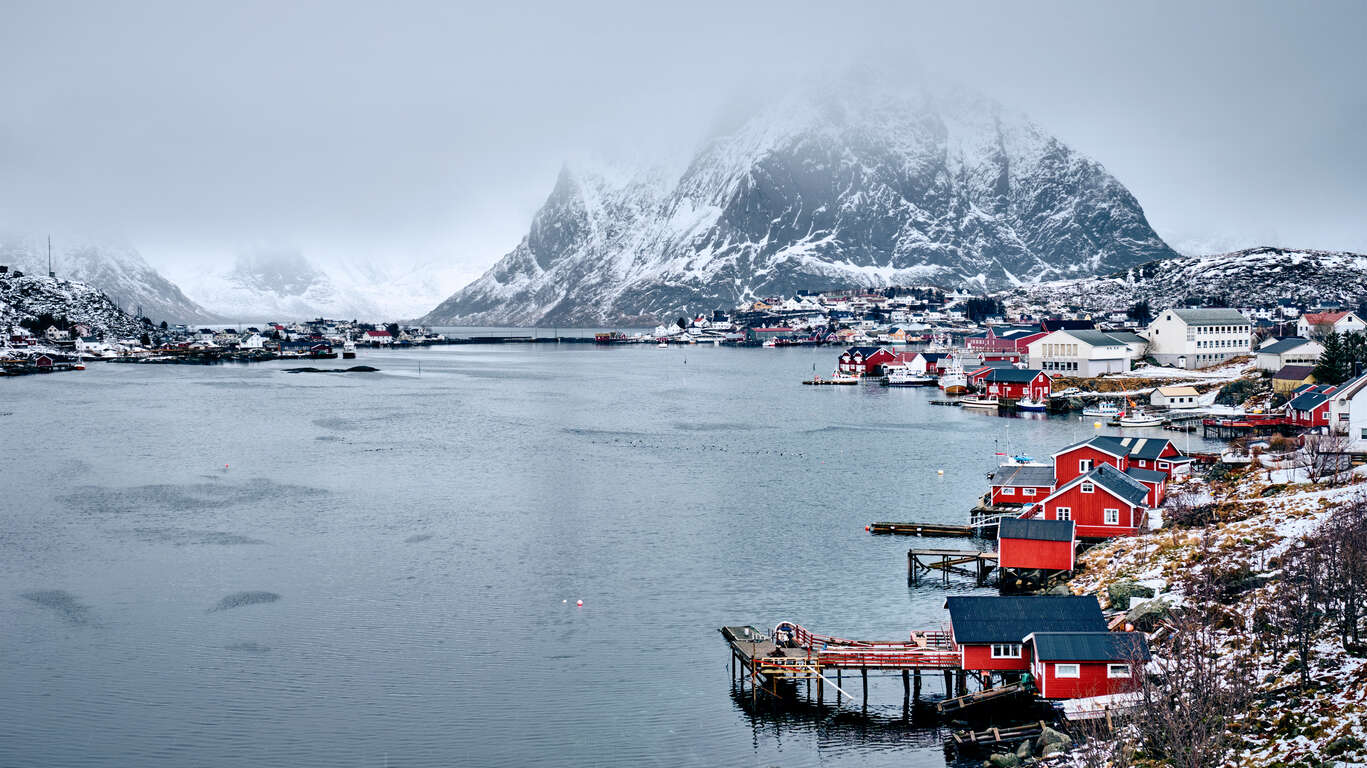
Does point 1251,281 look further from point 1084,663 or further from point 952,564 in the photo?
point 1084,663

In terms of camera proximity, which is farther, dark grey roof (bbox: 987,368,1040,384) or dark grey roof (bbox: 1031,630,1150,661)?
dark grey roof (bbox: 987,368,1040,384)

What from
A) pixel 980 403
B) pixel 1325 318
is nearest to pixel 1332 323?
pixel 1325 318

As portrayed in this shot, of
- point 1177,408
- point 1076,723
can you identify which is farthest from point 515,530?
point 1177,408

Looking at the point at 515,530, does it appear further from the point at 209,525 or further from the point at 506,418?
the point at 506,418

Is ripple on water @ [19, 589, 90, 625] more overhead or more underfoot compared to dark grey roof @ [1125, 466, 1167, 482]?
more underfoot

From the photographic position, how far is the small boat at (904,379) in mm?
108938

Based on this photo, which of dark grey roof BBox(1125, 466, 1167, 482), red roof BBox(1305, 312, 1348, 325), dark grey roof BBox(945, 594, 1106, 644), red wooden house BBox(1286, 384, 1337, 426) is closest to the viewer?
dark grey roof BBox(945, 594, 1106, 644)

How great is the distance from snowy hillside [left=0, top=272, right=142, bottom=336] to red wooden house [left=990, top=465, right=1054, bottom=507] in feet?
495

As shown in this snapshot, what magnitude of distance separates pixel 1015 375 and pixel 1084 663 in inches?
2598

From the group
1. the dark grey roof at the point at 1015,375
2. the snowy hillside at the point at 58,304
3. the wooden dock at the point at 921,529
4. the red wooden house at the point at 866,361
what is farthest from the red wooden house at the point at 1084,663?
the snowy hillside at the point at 58,304

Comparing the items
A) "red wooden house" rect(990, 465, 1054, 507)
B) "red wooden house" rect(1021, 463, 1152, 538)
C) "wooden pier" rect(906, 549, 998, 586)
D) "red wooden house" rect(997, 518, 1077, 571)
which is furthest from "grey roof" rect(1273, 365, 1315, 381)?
"red wooden house" rect(997, 518, 1077, 571)

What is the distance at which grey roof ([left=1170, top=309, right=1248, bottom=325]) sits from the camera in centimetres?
9388

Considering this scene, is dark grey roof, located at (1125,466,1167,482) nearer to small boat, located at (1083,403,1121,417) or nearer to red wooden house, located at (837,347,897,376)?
small boat, located at (1083,403,1121,417)

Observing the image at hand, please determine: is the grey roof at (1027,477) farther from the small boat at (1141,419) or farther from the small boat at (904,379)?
the small boat at (904,379)
